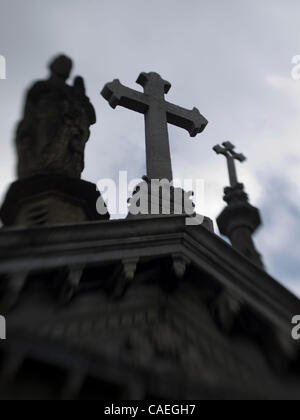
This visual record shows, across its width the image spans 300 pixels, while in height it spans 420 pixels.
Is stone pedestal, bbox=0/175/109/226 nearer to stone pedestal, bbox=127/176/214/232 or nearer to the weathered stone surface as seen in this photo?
stone pedestal, bbox=127/176/214/232

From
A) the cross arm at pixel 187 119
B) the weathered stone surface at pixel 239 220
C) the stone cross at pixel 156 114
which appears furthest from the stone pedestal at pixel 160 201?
the cross arm at pixel 187 119

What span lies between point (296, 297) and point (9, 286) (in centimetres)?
377

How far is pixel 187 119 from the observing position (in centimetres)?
1179

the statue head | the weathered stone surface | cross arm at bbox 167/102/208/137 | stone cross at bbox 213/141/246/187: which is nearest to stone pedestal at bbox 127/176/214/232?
the weathered stone surface

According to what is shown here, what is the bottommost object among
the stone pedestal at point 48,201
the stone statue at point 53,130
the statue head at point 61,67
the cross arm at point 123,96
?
the stone pedestal at point 48,201

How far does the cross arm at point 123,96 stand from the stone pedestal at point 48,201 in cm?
372

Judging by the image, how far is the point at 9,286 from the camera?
5527 mm

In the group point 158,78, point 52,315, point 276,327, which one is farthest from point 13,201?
point 158,78

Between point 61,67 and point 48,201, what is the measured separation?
3246 millimetres

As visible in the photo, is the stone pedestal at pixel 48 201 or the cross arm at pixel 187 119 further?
the cross arm at pixel 187 119

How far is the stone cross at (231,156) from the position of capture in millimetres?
9543

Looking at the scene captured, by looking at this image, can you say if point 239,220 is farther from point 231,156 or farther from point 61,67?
point 61,67

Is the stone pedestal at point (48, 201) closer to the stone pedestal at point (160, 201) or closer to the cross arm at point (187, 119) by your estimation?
the stone pedestal at point (160, 201)
